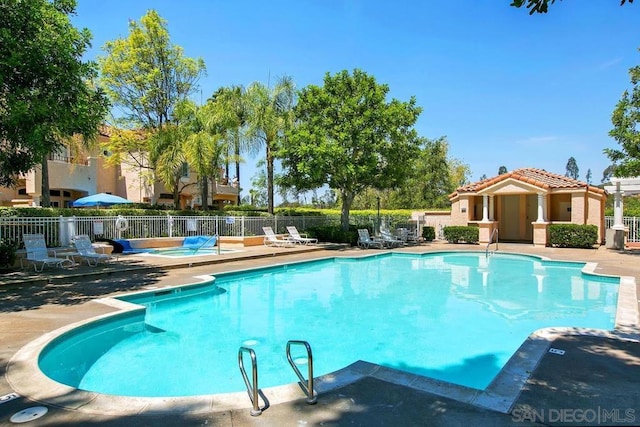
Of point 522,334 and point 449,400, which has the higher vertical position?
point 449,400

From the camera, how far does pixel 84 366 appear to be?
20.3 feet

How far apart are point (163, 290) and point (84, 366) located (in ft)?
13.7

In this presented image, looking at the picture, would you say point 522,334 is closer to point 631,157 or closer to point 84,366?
point 84,366

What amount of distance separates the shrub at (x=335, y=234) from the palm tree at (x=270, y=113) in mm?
3480

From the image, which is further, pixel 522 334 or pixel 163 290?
pixel 163 290

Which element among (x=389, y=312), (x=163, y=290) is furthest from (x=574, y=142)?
Answer: (x=163, y=290)

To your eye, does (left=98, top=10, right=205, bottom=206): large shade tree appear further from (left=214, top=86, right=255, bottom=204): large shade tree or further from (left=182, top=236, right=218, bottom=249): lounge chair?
(left=182, top=236, right=218, bottom=249): lounge chair

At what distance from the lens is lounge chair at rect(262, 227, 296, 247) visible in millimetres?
22111

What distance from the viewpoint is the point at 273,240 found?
22016mm

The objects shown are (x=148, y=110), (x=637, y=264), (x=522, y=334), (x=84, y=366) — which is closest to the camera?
(x=84, y=366)

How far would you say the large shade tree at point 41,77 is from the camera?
9.27m

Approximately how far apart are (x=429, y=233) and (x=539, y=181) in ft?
23.6

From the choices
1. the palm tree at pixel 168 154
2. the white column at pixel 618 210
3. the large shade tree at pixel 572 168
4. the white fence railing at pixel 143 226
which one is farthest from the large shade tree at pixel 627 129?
the large shade tree at pixel 572 168

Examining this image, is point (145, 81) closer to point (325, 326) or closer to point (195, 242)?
point (195, 242)
